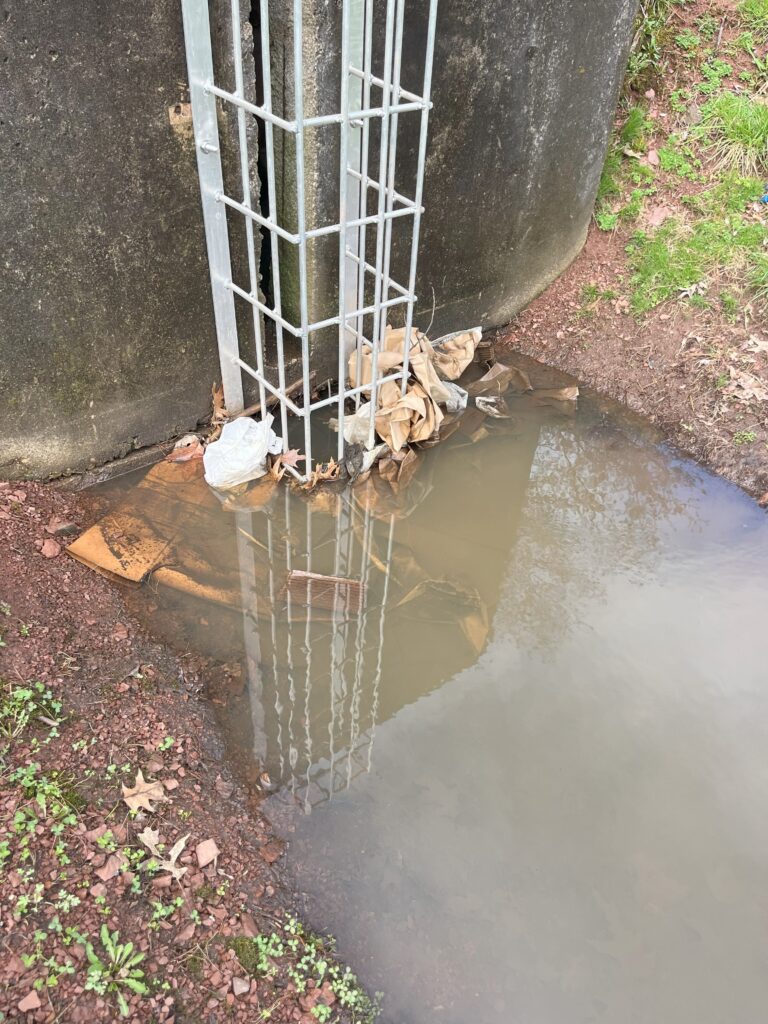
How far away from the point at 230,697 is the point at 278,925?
96 centimetres

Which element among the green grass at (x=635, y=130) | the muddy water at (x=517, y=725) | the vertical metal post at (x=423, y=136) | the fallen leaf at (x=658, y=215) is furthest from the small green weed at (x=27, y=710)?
the green grass at (x=635, y=130)

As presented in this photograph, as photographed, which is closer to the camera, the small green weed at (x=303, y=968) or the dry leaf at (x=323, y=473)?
the small green weed at (x=303, y=968)

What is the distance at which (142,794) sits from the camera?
2.68m

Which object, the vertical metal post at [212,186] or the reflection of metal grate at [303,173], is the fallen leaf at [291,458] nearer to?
the reflection of metal grate at [303,173]

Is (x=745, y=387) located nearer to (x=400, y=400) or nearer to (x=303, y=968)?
(x=400, y=400)

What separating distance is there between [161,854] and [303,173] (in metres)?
2.75

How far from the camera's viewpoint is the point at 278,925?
2.49m

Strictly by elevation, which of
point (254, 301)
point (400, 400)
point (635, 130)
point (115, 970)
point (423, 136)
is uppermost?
point (423, 136)

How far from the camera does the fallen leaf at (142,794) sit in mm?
2645

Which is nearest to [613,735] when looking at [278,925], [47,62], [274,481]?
[278,925]

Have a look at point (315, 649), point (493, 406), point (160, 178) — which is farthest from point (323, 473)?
point (160, 178)

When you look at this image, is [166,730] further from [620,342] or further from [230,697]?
[620,342]

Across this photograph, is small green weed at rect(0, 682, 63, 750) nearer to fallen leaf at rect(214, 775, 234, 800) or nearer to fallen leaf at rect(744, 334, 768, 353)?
fallen leaf at rect(214, 775, 234, 800)

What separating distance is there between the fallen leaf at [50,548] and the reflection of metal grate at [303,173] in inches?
49.5
